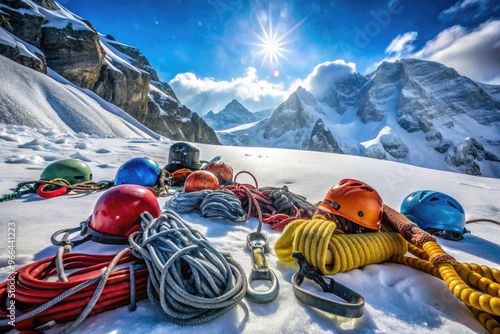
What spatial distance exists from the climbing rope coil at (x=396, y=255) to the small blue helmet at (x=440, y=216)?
0.98 m

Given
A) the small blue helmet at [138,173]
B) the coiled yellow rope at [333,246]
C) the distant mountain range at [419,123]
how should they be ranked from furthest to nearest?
the distant mountain range at [419,123], the small blue helmet at [138,173], the coiled yellow rope at [333,246]

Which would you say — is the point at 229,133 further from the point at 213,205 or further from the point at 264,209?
the point at 213,205

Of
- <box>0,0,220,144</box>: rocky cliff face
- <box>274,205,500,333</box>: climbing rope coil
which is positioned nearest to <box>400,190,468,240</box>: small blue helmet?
<box>274,205,500,333</box>: climbing rope coil

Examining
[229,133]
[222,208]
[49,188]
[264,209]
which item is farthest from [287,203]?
[229,133]

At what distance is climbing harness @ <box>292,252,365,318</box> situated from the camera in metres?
1.13

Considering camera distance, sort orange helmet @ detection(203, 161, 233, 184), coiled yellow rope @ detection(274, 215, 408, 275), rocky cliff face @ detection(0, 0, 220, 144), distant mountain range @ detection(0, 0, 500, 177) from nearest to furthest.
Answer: coiled yellow rope @ detection(274, 215, 408, 275) → orange helmet @ detection(203, 161, 233, 184) → distant mountain range @ detection(0, 0, 500, 177) → rocky cliff face @ detection(0, 0, 220, 144)

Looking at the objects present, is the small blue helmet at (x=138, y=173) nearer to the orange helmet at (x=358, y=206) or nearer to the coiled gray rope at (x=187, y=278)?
the coiled gray rope at (x=187, y=278)

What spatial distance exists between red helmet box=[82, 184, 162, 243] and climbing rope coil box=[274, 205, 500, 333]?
1.20 m

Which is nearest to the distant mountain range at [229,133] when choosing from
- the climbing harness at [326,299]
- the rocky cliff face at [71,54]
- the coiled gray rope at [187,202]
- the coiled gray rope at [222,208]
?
the rocky cliff face at [71,54]

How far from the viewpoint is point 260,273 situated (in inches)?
59.0

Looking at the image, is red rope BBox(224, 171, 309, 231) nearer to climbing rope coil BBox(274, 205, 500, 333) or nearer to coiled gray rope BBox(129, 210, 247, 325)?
climbing rope coil BBox(274, 205, 500, 333)

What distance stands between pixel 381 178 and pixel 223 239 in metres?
5.37

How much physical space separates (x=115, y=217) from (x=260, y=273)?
122cm

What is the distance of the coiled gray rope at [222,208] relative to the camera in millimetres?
2697
